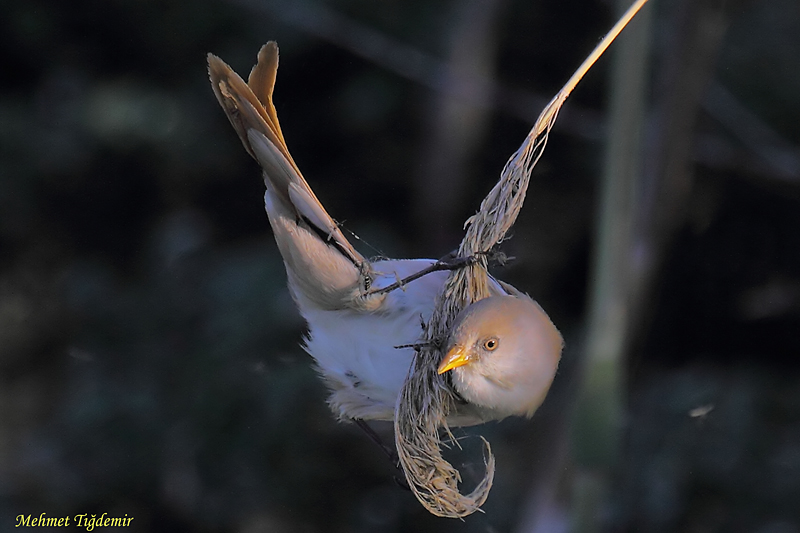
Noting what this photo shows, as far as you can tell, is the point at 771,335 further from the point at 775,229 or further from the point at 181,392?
the point at 181,392

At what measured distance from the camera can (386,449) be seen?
6.64 ft

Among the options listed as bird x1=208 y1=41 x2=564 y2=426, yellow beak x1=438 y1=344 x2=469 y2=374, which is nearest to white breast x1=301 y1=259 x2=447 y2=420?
bird x1=208 y1=41 x2=564 y2=426

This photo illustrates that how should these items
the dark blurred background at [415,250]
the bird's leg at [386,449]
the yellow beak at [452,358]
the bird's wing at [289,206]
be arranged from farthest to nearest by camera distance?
the dark blurred background at [415,250] → the bird's leg at [386,449] → the bird's wing at [289,206] → the yellow beak at [452,358]

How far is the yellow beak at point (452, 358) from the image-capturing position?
1588 mm

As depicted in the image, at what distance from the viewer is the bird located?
5.45 feet

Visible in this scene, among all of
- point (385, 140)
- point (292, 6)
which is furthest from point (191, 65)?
point (385, 140)

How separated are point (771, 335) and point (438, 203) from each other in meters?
1.37

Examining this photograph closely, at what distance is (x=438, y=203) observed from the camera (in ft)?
12.8

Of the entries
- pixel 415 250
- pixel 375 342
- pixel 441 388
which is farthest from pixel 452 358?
pixel 415 250

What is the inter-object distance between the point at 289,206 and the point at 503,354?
552 millimetres

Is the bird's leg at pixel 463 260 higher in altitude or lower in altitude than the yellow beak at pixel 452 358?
higher

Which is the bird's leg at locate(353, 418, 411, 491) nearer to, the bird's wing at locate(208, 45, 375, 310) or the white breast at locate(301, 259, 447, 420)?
the white breast at locate(301, 259, 447, 420)

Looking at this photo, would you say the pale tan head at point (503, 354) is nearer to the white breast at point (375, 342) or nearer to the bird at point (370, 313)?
the bird at point (370, 313)

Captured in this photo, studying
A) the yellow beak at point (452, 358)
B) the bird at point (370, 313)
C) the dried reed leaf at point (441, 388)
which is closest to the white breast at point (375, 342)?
the bird at point (370, 313)
